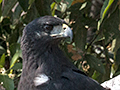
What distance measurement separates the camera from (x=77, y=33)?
2949mm

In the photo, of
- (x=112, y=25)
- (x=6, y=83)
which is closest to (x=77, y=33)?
(x=112, y=25)

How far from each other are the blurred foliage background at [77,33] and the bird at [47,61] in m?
0.44

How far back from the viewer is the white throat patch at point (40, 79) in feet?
6.22

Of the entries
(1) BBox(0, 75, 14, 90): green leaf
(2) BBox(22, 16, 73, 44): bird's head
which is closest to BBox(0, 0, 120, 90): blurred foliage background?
(1) BBox(0, 75, 14, 90): green leaf

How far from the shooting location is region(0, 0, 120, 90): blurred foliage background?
2.63 metres

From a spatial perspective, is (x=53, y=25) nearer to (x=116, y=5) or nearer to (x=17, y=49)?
(x=116, y=5)

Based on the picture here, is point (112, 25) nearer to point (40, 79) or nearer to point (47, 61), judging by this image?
point (47, 61)

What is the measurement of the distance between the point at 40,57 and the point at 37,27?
220 millimetres

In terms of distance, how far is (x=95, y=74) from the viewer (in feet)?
10.1

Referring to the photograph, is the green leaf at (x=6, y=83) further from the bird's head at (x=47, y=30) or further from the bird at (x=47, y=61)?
the bird's head at (x=47, y=30)

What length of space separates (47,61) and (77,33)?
99 cm

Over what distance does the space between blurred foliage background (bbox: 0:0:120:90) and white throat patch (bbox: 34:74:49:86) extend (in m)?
0.66

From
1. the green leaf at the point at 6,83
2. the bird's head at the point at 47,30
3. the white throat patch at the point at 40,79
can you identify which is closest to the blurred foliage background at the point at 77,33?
the green leaf at the point at 6,83

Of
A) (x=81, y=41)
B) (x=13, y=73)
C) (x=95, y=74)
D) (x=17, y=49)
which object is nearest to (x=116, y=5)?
(x=81, y=41)
